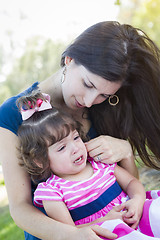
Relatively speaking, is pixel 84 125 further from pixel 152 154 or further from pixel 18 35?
pixel 18 35

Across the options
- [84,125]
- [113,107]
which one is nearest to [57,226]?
[84,125]

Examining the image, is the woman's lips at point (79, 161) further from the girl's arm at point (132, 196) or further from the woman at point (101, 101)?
the girl's arm at point (132, 196)

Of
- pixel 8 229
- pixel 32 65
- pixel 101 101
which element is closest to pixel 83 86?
pixel 101 101

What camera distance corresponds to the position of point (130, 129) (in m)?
2.75

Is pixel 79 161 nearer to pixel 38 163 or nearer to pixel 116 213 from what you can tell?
pixel 38 163

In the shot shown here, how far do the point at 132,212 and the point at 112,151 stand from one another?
56 centimetres

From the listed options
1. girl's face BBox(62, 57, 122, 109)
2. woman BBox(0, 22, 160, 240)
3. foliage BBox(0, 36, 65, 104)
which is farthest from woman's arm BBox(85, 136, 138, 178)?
foliage BBox(0, 36, 65, 104)

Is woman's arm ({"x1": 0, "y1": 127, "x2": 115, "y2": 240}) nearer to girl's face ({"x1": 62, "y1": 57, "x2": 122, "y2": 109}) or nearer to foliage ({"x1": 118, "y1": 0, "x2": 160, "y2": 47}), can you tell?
girl's face ({"x1": 62, "y1": 57, "x2": 122, "y2": 109})

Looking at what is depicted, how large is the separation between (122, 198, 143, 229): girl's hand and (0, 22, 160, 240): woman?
0.34 metres

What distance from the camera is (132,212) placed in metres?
1.96

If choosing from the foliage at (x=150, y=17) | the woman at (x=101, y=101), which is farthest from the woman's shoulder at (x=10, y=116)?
the foliage at (x=150, y=17)

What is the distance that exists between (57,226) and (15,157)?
2.04 feet

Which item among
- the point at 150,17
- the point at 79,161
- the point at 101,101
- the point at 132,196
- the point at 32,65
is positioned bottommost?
the point at 32,65

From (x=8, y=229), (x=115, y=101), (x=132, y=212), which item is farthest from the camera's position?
(x=8, y=229)
